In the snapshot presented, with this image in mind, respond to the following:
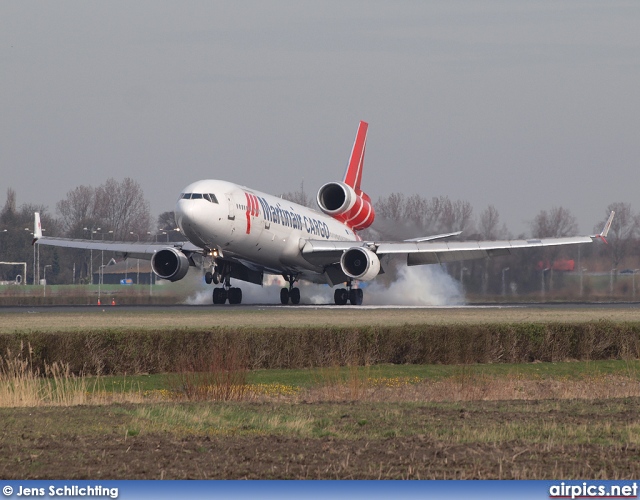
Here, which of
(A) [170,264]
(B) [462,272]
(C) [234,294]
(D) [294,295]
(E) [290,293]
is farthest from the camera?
(B) [462,272]

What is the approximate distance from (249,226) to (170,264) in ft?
19.1

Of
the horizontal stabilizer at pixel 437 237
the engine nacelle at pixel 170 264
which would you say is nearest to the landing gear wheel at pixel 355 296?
the horizontal stabilizer at pixel 437 237

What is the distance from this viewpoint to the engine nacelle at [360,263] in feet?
169

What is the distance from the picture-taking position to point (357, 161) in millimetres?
68250

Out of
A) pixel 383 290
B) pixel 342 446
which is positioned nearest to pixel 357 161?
pixel 383 290

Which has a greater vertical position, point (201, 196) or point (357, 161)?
point (357, 161)

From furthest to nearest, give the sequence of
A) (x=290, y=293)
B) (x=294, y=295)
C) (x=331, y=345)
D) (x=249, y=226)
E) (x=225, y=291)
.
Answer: (x=294, y=295) < (x=290, y=293) < (x=225, y=291) < (x=249, y=226) < (x=331, y=345)

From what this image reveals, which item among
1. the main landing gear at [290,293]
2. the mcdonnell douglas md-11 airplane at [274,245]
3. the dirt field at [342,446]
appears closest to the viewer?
the dirt field at [342,446]

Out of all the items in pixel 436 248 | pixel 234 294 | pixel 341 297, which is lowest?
pixel 341 297

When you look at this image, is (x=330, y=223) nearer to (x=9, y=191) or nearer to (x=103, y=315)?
(x=103, y=315)

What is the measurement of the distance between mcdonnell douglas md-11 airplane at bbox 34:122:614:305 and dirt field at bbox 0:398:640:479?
29.8 m

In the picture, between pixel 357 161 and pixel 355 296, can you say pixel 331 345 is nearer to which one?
pixel 355 296

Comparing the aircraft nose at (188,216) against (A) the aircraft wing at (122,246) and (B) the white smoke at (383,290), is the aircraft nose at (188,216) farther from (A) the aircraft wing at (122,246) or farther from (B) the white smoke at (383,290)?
(B) the white smoke at (383,290)

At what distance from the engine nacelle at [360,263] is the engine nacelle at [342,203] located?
8.64 meters
